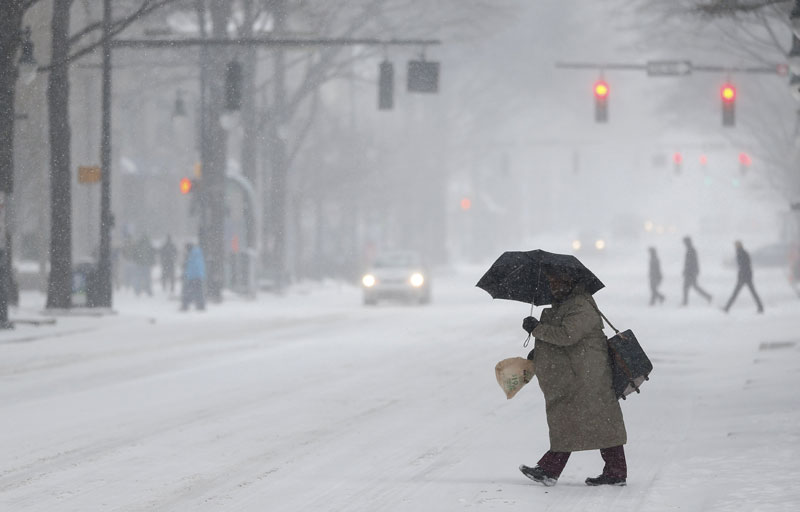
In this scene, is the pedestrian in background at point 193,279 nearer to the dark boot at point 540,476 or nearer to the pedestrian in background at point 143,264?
the pedestrian in background at point 143,264

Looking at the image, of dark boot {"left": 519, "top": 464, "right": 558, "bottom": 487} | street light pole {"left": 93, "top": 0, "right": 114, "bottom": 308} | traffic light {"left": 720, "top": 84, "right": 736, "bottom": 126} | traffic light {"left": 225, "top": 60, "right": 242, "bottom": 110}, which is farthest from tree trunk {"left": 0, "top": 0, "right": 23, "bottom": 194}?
traffic light {"left": 720, "top": 84, "right": 736, "bottom": 126}

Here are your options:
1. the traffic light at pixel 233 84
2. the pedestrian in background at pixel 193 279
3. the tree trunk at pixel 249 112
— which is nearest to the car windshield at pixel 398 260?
the tree trunk at pixel 249 112

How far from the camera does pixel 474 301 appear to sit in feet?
129

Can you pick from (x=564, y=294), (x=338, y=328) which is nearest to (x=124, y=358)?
(x=338, y=328)

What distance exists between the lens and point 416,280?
37.1 m

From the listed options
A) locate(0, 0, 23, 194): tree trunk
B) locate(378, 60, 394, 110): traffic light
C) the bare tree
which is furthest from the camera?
locate(378, 60, 394, 110): traffic light

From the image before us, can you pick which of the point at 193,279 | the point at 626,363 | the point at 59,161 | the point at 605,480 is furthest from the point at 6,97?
the point at 626,363

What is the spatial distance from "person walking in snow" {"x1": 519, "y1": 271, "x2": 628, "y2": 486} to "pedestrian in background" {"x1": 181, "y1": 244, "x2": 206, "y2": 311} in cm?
2441

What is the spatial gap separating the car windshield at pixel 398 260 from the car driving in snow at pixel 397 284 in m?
0.27

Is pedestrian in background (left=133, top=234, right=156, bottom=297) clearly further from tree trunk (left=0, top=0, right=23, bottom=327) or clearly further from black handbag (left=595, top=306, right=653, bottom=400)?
black handbag (left=595, top=306, right=653, bottom=400)

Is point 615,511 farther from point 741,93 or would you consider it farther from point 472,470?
point 741,93

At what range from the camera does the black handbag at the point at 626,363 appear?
8.88 meters

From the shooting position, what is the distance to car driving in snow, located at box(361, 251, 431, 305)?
36688 millimetres

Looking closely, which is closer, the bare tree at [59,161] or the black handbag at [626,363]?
the black handbag at [626,363]
